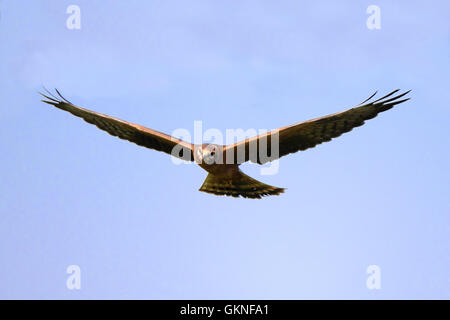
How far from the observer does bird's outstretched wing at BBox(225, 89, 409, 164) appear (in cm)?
874

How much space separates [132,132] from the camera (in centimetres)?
998

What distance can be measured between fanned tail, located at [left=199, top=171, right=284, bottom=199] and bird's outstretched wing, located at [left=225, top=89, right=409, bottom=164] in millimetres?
673

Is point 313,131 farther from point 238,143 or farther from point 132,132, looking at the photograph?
point 132,132

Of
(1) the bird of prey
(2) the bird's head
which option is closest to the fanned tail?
(1) the bird of prey

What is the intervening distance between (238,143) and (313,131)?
122cm

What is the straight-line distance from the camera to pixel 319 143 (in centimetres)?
923

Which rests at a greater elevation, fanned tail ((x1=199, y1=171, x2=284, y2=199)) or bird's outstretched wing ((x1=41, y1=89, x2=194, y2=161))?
bird's outstretched wing ((x1=41, y1=89, x2=194, y2=161))

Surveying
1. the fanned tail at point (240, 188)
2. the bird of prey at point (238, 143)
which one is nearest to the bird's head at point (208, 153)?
the bird of prey at point (238, 143)

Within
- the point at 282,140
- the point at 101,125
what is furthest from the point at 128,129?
the point at 282,140

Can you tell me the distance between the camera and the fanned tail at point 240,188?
9898mm

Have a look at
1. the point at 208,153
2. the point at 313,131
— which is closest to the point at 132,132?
the point at 208,153

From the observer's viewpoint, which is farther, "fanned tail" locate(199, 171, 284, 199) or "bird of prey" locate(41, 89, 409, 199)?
"fanned tail" locate(199, 171, 284, 199)

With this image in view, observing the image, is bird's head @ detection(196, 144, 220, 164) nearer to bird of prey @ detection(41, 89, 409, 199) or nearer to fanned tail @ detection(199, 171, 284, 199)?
bird of prey @ detection(41, 89, 409, 199)
